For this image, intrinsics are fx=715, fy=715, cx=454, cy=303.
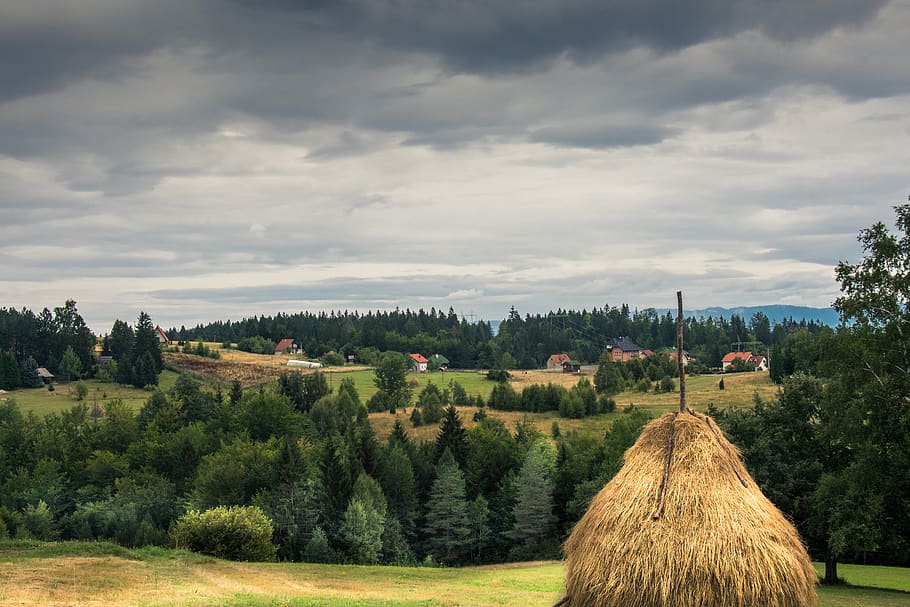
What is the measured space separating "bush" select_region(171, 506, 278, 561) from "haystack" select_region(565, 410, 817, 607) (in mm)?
30629

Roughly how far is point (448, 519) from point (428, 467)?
821cm

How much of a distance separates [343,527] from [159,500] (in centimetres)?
2078

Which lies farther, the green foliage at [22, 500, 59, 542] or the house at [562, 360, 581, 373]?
the house at [562, 360, 581, 373]

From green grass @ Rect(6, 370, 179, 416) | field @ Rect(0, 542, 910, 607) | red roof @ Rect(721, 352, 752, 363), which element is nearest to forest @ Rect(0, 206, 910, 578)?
field @ Rect(0, 542, 910, 607)

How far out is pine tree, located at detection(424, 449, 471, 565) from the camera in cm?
6950

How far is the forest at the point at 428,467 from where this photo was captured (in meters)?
32.0

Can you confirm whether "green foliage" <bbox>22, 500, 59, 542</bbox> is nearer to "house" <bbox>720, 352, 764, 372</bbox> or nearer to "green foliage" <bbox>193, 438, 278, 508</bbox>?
"green foliage" <bbox>193, 438, 278, 508</bbox>

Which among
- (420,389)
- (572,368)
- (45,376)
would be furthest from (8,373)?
(572,368)

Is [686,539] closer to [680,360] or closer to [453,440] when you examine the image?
[680,360]

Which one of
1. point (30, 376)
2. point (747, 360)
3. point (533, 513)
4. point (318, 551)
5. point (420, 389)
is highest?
point (747, 360)

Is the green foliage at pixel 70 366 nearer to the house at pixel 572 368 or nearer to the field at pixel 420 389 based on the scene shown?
the field at pixel 420 389

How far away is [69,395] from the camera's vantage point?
131375 mm

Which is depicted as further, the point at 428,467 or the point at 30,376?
the point at 30,376

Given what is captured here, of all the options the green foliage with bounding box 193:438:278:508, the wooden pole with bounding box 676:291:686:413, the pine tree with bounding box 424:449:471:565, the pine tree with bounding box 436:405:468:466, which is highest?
the wooden pole with bounding box 676:291:686:413
